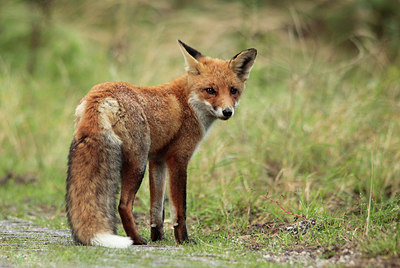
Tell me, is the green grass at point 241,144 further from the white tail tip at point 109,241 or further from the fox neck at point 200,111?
the fox neck at point 200,111

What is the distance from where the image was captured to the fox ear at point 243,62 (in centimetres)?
536

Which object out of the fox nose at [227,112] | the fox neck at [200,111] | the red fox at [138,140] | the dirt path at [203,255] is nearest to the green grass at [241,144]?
the dirt path at [203,255]

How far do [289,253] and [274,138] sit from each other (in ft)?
12.2

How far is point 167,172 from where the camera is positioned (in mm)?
5066

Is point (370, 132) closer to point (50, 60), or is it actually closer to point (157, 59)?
point (157, 59)

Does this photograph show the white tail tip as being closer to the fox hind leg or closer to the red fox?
the red fox

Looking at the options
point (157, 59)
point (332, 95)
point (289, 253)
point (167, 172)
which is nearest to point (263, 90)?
point (332, 95)

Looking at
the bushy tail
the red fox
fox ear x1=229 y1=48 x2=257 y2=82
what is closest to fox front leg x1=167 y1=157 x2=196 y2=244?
the red fox

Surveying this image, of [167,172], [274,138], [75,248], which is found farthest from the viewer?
[274,138]

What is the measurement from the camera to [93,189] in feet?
13.3

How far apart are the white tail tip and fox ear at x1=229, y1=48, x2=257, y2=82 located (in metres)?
2.37

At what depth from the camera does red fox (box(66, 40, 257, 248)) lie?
13.3 feet

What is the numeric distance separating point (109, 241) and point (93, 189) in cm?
46

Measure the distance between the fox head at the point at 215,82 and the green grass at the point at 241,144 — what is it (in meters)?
1.16
